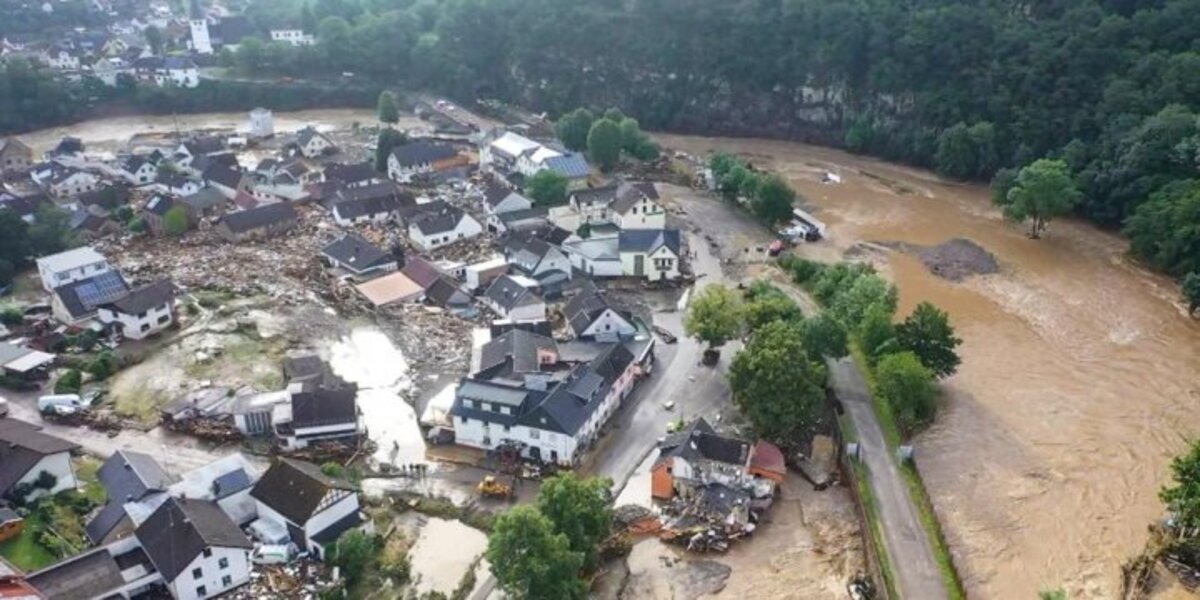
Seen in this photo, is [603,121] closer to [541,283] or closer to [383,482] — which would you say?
[541,283]

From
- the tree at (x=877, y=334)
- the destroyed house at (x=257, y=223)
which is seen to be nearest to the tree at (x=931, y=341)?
the tree at (x=877, y=334)

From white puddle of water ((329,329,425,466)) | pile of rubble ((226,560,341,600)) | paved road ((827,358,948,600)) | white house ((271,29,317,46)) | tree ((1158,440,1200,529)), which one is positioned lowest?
pile of rubble ((226,560,341,600))

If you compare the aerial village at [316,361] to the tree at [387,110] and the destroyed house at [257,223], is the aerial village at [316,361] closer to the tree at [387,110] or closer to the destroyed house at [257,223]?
the destroyed house at [257,223]

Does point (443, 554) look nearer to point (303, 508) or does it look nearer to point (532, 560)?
point (303, 508)

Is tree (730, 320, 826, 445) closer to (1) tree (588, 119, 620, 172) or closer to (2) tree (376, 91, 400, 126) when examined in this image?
(1) tree (588, 119, 620, 172)

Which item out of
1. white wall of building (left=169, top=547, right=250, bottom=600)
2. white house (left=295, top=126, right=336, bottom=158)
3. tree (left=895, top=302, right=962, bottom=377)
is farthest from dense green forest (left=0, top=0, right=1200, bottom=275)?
white wall of building (left=169, top=547, right=250, bottom=600)
